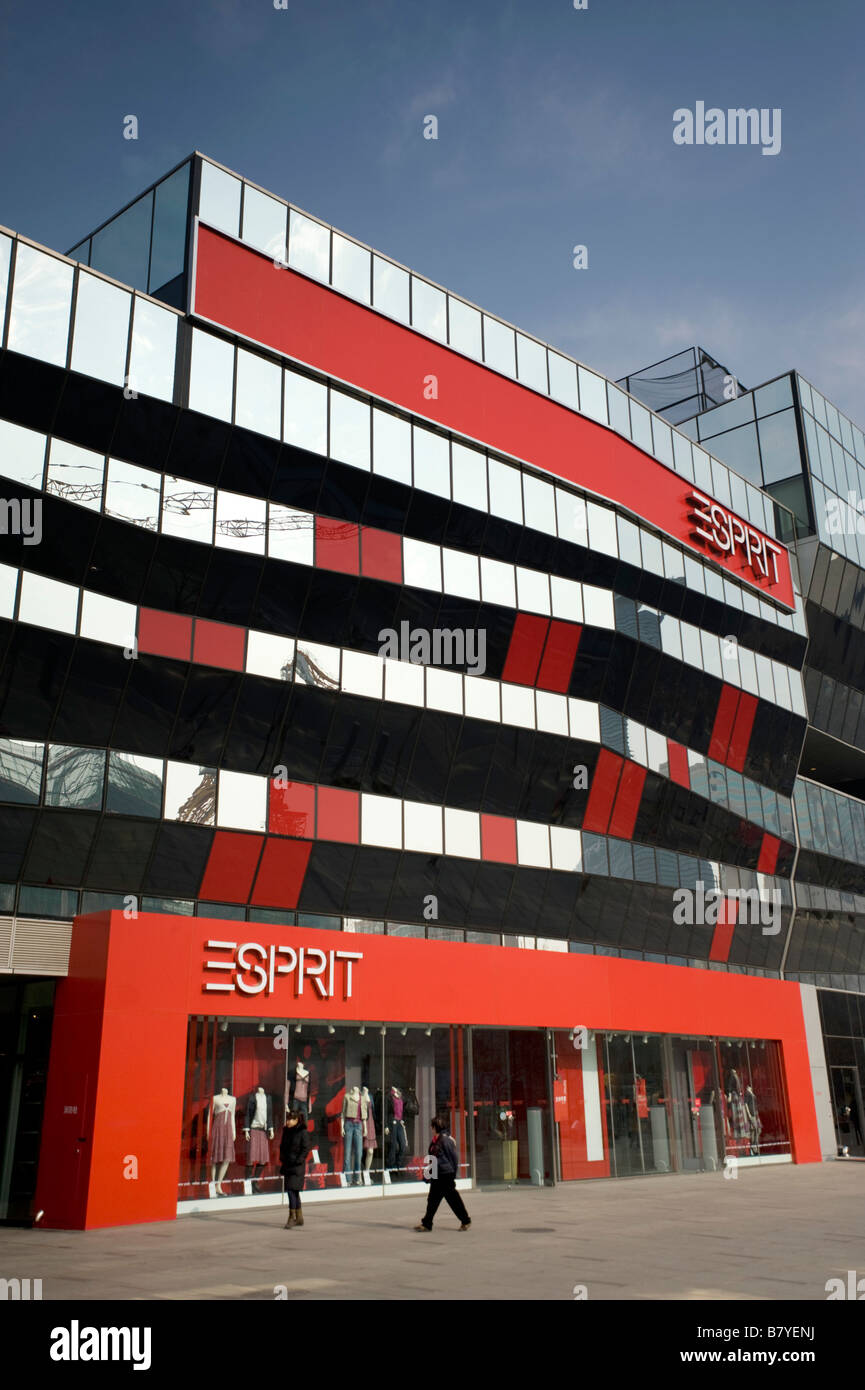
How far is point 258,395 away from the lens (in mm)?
24312

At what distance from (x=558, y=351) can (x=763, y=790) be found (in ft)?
55.9

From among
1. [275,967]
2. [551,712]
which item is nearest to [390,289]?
[551,712]

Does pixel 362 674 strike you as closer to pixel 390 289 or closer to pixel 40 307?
pixel 390 289

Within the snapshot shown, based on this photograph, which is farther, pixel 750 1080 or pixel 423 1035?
pixel 750 1080

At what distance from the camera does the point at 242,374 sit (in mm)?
24156

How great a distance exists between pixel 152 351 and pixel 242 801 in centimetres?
938

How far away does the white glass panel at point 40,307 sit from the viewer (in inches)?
810

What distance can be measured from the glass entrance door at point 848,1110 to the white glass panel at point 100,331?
32.9 meters

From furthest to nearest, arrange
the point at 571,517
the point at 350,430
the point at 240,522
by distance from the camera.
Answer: the point at 571,517
the point at 350,430
the point at 240,522

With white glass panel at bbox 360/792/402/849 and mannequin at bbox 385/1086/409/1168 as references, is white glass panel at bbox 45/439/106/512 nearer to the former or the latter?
white glass panel at bbox 360/792/402/849

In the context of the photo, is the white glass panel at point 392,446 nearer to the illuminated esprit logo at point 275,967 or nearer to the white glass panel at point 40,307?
the white glass panel at point 40,307

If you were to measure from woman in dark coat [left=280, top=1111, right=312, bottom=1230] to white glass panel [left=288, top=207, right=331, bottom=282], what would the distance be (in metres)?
18.3
